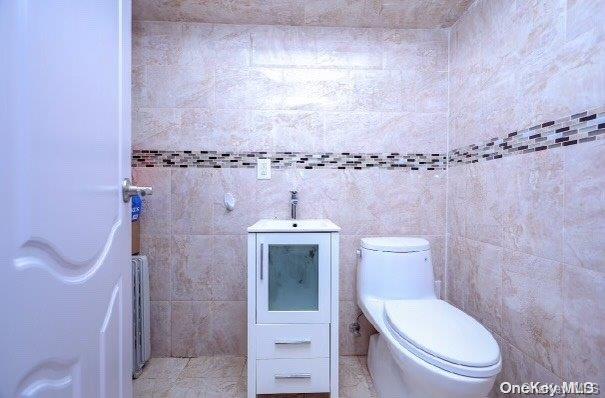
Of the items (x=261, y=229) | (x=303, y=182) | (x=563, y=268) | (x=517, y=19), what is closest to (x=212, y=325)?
(x=261, y=229)

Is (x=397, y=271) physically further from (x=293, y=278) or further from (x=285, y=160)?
(x=285, y=160)

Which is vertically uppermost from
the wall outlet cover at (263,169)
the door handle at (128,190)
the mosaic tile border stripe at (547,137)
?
the mosaic tile border stripe at (547,137)

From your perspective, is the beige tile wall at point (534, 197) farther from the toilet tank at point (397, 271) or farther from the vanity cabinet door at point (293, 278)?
the vanity cabinet door at point (293, 278)

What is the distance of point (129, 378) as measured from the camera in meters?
0.97

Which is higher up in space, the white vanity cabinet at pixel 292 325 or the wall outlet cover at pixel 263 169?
the wall outlet cover at pixel 263 169

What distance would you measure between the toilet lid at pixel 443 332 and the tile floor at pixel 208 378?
55 cm

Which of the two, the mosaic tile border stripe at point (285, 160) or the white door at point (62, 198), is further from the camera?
the mosaic tile border stripe at point (285, 160)

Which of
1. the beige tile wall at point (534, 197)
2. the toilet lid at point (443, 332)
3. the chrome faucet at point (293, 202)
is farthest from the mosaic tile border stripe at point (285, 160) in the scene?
the toilet lid at point (443, 332)

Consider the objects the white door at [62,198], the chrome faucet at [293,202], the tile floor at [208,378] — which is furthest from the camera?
the chrome faucet at [293,202]

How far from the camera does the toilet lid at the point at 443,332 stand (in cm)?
100

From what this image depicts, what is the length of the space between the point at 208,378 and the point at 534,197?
1.77 meters

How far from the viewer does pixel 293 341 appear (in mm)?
1371

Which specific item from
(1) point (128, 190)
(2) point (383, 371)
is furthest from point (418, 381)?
(1) point (128, 190)

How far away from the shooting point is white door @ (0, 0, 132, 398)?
1.59 feet
